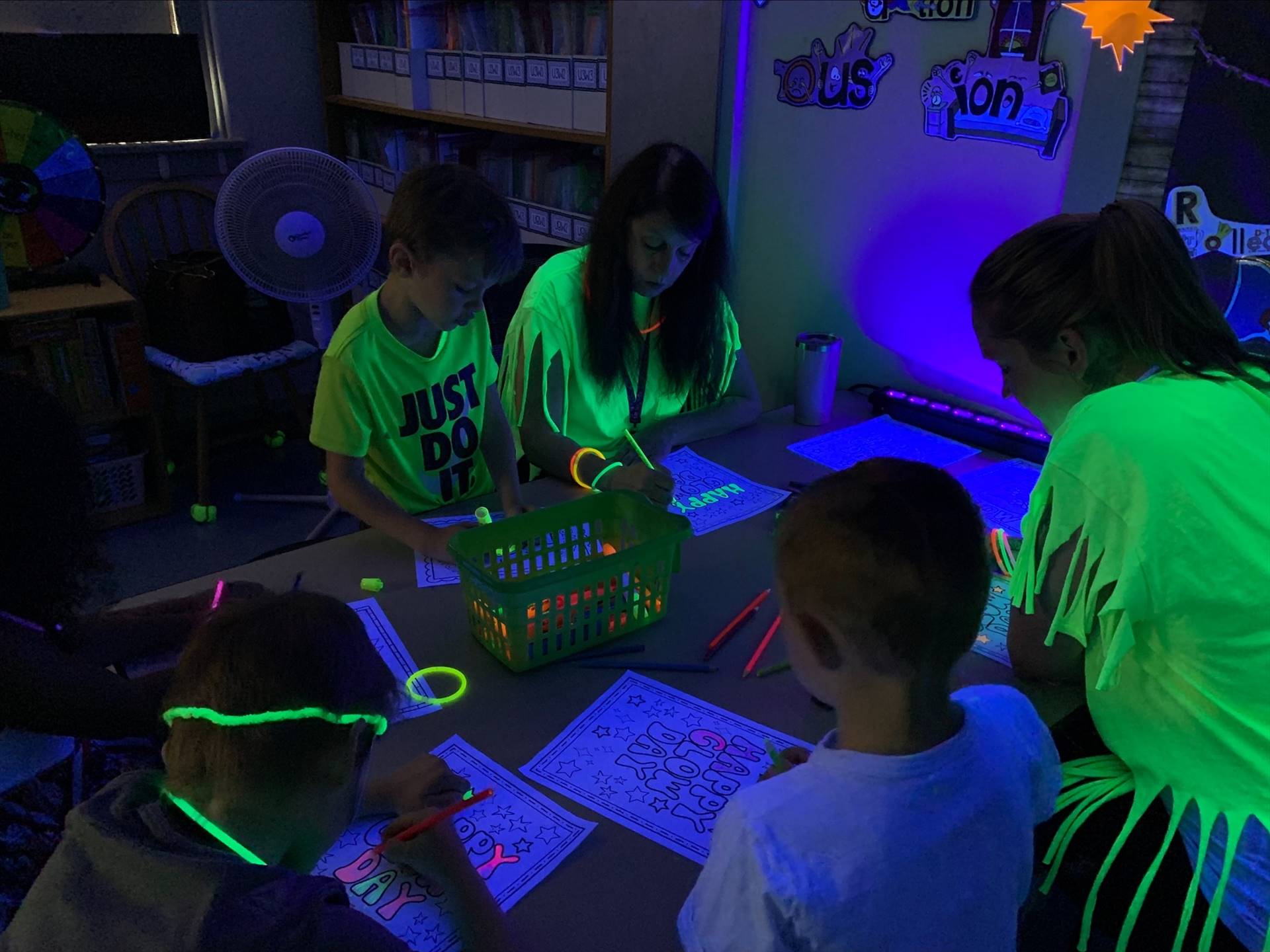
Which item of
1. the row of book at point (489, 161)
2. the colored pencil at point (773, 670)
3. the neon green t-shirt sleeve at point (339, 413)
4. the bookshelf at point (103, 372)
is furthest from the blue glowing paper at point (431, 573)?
the bookshelf at point (103, 372)

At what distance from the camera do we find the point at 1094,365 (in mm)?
1060

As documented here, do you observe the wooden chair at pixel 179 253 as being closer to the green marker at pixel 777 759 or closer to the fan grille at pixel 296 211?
the fan grille at pixel 296 211

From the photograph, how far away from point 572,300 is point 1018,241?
925 mm

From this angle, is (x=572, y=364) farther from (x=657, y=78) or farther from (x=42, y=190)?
(x=42, y=190)

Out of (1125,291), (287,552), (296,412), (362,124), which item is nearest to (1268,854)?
(1125,291)

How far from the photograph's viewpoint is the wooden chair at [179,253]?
306 centimetres

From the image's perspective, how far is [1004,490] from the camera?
5.38ft

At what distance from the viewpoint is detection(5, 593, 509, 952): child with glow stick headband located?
613 millimetres

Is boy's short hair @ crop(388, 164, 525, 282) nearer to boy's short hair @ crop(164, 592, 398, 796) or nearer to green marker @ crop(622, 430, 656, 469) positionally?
green marker @ crop(622, 430, 656, 469)

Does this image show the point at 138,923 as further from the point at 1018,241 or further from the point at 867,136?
the point at 867,136

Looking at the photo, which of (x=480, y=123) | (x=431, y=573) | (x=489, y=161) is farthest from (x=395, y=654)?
(x=489, y=161)

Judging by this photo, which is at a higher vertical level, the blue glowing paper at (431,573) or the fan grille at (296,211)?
the fan grille at (296,211)

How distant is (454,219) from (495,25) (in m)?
1.78

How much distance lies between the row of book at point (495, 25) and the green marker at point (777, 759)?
1875mm
